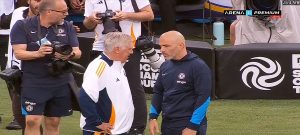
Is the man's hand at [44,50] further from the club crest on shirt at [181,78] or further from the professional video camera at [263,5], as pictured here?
the professional video camera at [263,5]

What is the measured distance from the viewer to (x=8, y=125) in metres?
11.5

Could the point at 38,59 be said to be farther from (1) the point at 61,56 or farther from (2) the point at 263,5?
(2) the point at 263,5

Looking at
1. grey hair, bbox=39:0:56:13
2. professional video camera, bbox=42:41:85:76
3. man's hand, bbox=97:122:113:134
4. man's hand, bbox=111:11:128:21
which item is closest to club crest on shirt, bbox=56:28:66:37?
professional video camera, bbox=42:41:85:76

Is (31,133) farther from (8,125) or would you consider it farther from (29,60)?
(8,125)

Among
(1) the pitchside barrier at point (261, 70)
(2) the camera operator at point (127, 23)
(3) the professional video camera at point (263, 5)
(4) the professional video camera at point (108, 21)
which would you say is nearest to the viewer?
(4) the professional video camera at point (108, 21)

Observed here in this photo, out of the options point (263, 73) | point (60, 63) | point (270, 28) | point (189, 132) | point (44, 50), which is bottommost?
point (263, 73)

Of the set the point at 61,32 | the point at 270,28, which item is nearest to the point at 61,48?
the point at 61,32

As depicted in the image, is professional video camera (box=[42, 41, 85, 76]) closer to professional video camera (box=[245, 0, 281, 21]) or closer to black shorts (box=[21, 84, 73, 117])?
black shorts (box=[21, 84, 73, 117])

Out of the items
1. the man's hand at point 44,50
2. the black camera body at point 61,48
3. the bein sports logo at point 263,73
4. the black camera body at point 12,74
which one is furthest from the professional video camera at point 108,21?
the bein sports logo at point 263,73

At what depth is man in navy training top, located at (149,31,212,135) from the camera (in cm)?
852

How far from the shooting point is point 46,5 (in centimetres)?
912

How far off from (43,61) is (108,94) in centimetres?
130

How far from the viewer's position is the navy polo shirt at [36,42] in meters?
9.16

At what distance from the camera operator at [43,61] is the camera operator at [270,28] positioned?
4.69 m
